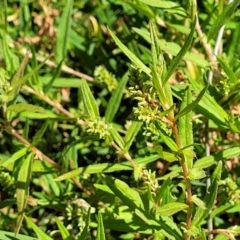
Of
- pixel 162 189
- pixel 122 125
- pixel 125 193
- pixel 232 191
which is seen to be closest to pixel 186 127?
pixel 162 189

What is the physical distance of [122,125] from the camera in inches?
74.9

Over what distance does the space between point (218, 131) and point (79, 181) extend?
434 mm

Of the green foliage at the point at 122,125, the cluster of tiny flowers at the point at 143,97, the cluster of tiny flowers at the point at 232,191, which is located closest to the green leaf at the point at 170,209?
the green foliage at the point at 122,125

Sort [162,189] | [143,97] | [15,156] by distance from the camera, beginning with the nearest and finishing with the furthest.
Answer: [143,97], [162,189], [15,156]

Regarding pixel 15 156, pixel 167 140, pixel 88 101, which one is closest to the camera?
pixel 167 140

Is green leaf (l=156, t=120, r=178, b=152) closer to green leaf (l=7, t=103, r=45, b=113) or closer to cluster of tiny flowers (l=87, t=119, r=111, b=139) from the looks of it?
cluster of tiny flowers (l=87, t=119, r=111, b=139)

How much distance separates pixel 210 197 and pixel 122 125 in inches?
28.7

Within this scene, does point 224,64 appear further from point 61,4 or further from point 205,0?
point 61,4

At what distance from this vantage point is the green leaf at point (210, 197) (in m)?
1.19

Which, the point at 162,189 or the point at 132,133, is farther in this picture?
the point at 132,133

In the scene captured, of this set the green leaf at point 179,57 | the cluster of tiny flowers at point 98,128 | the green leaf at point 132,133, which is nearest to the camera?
the green leaf at point 179,57

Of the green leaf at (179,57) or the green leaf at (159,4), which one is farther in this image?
the green leaf at (159,4)

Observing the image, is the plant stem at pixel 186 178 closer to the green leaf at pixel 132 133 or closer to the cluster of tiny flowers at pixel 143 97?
the cluster of tiny flowers at pixel 143 97

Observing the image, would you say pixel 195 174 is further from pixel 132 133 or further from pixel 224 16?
pixel 224 16
